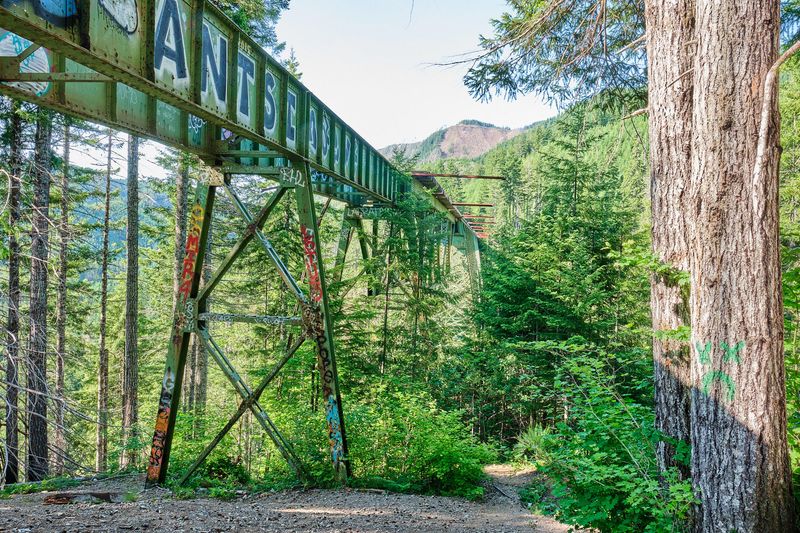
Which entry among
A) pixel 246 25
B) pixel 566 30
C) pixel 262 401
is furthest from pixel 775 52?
pixel 262 401

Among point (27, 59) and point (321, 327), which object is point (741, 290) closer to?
point (321, 327)

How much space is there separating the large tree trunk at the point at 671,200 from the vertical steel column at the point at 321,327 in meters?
4.26

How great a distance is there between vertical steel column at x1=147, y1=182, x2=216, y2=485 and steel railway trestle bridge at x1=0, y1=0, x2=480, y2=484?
0.6 inches

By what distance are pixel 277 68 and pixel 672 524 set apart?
634cm

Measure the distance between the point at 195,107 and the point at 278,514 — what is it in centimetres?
→ 452

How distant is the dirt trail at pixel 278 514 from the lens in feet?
15.2

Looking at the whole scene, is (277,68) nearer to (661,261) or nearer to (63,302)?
(661,261)

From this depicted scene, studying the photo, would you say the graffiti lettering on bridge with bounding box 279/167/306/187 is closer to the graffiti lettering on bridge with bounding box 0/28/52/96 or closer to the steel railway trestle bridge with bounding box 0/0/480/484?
the steel railway trestle bridge with bounding box 0/0/480/484

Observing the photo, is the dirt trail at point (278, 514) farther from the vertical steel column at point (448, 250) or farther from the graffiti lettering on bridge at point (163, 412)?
the vertical steel column at point (448, 250)

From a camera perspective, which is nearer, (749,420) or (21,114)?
(749,420)

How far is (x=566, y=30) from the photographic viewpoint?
6191 millimetres

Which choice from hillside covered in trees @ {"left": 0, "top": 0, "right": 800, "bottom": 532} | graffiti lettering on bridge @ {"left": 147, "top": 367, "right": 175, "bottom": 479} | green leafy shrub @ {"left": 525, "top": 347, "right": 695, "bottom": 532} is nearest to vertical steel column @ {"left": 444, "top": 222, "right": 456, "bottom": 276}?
hillside covered in trees @ {"left": 0, "top": 0, "right": 800, "bottom": 532}

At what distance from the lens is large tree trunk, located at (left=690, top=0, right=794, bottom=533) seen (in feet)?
10.8

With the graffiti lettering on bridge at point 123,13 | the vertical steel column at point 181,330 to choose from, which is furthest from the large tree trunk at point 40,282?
the graffiti lettering on bridge at point 123,13
